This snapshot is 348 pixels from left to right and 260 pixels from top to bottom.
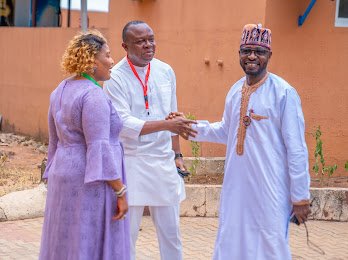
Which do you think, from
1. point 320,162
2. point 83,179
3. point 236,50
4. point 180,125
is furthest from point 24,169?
point 83,179

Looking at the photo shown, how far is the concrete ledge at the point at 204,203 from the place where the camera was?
7805 mm

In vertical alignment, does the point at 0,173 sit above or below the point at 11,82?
below

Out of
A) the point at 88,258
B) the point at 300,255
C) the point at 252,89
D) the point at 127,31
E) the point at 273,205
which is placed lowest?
the point at 300,255

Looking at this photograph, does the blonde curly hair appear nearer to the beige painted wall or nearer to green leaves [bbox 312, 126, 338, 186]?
green leaves [bbox 312, 126, 338, 186]

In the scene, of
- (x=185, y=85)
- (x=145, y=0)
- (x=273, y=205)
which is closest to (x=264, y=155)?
(x=273, y=205)

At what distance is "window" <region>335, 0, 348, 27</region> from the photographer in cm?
911

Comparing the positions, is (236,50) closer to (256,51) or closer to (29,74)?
(256,51)

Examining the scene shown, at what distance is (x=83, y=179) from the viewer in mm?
4383

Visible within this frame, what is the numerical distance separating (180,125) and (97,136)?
85cm

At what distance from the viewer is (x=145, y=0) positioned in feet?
35.0

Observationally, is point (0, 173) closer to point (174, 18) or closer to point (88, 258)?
point (174, 18)

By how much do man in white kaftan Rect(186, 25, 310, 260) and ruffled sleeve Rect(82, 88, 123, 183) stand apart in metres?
0.82

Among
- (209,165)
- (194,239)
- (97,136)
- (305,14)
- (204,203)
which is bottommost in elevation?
(194,239)

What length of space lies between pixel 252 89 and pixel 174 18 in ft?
18.9
